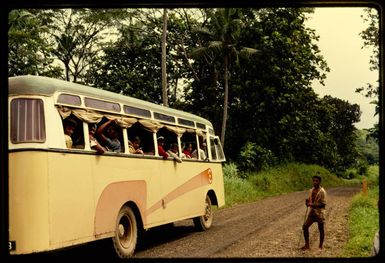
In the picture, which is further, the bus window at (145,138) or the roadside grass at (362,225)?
the bus window at (145,138)

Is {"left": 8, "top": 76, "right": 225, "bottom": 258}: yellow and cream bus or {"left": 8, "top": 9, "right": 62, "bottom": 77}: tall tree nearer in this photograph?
{"left": 8, "top": 76, "right": 225, "bottom": 258}: yellow and cream bus

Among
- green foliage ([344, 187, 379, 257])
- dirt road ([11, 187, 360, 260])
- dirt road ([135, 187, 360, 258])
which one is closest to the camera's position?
green foliage ([344, 187, 379, 257])

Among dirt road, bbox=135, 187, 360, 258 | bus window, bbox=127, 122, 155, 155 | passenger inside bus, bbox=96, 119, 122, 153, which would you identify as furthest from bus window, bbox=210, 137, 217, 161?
passenger inside bus, bbox=96, 119, 122, 153

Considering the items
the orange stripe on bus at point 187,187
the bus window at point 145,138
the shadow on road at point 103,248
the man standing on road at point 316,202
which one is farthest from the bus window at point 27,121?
the man standing on road at point 316,202

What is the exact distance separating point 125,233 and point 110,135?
1.87 m

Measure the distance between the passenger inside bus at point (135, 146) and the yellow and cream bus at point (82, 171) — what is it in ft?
0.32

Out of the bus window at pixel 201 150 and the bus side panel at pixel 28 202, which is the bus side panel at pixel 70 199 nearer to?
the bus side panel at pixel 28 202

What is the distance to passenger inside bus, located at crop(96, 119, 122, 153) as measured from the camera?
9344 mm

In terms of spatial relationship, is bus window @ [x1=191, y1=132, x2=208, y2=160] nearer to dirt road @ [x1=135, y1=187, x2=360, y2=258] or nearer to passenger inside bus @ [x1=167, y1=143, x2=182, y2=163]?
passenger inside bus @ [x1=167, y1=143, x2=182, y2=163]

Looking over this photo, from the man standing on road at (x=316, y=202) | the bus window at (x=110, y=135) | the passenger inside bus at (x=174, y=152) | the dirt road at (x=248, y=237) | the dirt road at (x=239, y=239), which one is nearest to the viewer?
the bus window at (x=110, y=135)

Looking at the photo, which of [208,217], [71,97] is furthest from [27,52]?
[71,97]

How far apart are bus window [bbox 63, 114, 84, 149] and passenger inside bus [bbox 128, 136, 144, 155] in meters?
1.53

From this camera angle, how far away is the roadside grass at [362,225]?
9867 millimetres

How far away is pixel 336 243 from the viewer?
11570 mm
